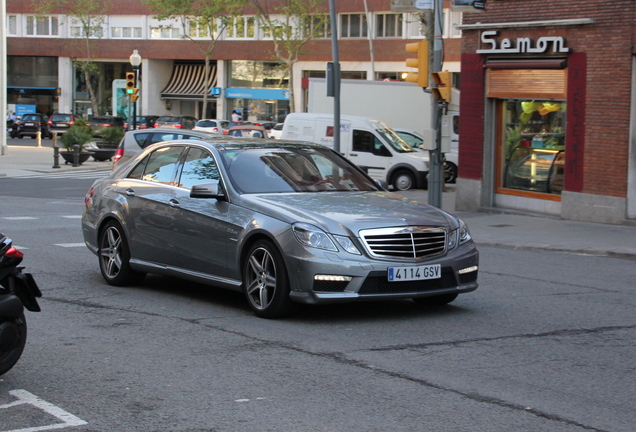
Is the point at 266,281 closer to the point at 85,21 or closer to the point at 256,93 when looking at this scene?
the point at 256,93

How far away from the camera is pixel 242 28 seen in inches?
2781

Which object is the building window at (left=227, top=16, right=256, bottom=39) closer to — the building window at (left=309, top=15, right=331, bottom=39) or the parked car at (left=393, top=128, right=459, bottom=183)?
the building window at (left=309, top=15, right=331, bottom=39)

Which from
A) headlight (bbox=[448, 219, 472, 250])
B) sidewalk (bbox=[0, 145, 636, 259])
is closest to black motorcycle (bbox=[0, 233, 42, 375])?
headlight (bbox=[448, 219, 472, 250])

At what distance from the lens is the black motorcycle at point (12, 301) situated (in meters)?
5.34

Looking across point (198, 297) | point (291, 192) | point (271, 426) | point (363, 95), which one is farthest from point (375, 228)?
point (363, 95)

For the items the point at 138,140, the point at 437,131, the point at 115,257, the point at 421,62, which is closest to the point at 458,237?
the point at 115,257

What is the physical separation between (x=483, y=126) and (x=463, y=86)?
3.27ft

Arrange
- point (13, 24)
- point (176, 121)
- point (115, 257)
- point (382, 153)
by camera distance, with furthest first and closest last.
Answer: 1. point (13, 24)
2. point (176, 121)
3. point (382, 153)
4. point (115, 257)

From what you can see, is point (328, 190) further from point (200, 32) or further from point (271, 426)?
point (200, 32)

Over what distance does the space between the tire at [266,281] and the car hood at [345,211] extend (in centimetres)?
33

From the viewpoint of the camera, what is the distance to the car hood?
7602 mm

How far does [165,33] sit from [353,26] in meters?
18.2

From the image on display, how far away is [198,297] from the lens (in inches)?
358

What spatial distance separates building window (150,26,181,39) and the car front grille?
2719 inches
